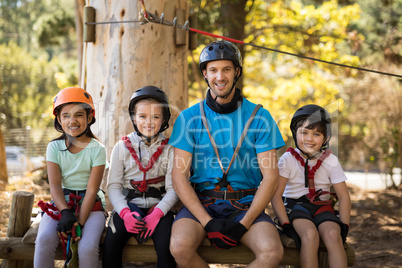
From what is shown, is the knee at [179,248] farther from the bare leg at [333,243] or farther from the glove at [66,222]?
the bare leg at [333,243]

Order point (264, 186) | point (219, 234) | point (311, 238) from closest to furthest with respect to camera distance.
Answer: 1. point (219, 234)
2. point (311, 238)
3. point (264, 186)

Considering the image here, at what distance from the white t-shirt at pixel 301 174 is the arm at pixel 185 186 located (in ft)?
2.81

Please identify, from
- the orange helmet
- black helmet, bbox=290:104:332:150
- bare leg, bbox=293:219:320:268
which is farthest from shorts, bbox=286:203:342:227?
the orange helmet

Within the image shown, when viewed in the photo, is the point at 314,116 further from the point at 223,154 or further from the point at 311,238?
the point at 311,238

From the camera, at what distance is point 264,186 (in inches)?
127

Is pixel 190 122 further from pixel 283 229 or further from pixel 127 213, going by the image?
pixel 283 229

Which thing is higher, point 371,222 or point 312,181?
point 312,181

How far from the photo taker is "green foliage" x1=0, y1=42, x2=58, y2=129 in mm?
26328

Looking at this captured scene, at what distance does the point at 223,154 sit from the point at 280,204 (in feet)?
2.12

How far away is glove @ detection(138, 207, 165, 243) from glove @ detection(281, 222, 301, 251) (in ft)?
3.32

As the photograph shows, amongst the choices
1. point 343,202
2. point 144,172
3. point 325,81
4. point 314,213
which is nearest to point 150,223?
point 144,172

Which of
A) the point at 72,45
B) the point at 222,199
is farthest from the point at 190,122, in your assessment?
the point at 72,45

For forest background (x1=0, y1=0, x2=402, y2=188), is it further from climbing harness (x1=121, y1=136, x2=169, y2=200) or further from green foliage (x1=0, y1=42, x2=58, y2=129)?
green foliage (x1=0, y1=42, x2=58, y2=129)

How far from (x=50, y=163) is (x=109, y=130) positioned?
1.01m
